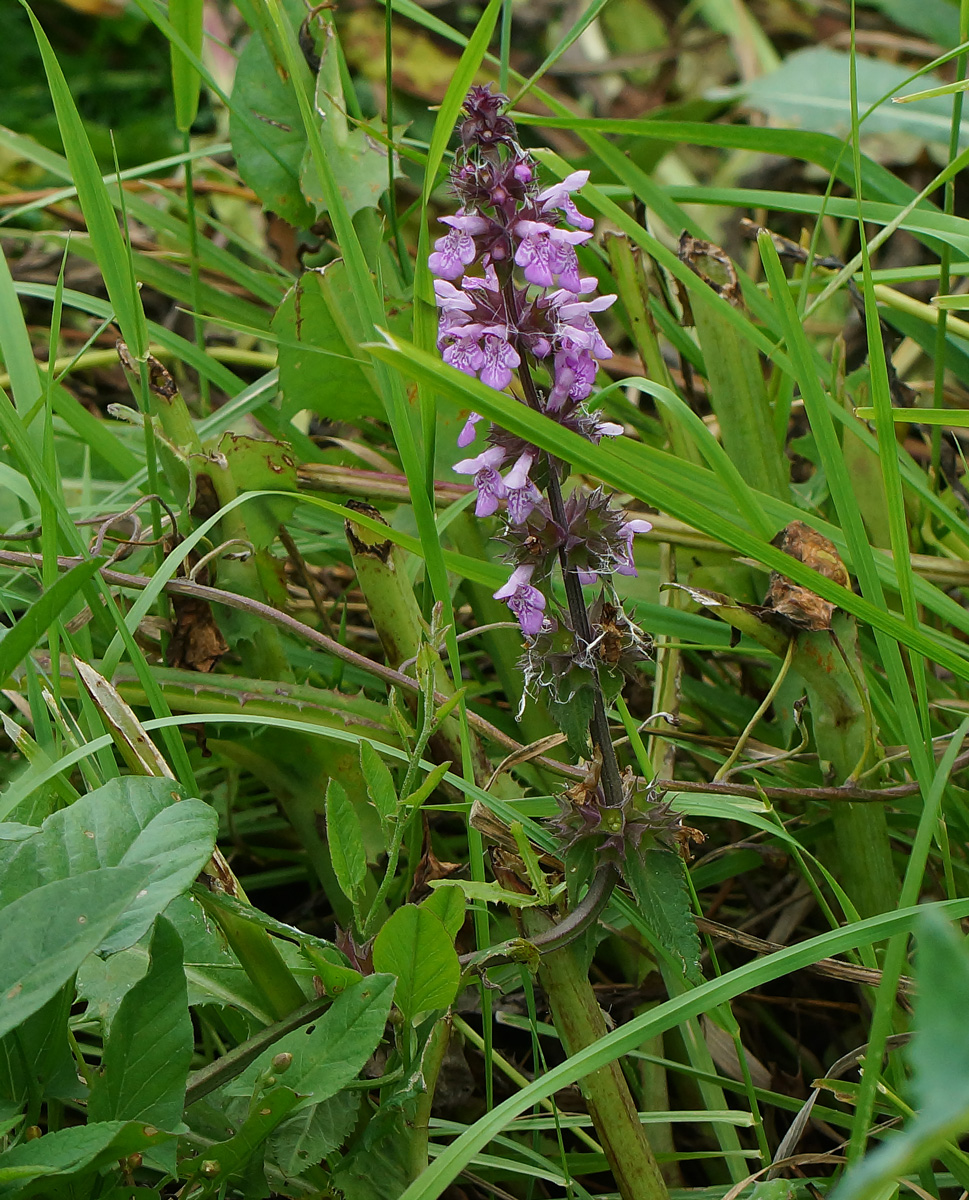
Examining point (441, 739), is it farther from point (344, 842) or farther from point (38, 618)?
point (38, 618)

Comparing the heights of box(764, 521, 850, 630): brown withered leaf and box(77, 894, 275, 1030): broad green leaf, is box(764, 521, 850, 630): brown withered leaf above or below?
above

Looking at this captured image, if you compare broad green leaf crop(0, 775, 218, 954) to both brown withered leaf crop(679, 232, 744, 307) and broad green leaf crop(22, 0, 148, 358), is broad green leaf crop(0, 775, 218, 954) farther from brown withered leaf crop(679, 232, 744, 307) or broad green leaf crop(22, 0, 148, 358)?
brown withered leaf crop(679, 232, 744, 307)

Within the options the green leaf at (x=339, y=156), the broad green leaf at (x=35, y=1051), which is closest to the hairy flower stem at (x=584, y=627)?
the broad green leaf at (x=35, y=1051)

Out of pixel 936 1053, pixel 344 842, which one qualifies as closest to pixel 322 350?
pixel 344 842

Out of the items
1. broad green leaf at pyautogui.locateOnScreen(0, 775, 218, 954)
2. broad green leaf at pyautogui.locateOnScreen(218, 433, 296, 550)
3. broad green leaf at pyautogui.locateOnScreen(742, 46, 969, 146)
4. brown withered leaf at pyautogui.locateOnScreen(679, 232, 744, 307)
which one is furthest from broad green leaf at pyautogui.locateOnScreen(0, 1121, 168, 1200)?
broad green leaf at pyautogui.locateOnScreen(742, 46, 969, 146)

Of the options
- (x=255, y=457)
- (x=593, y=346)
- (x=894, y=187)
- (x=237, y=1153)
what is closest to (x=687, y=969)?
(x=237, y=1153)

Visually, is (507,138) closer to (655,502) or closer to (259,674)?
(655,502)

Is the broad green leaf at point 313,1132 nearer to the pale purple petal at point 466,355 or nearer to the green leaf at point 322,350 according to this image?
the pale purple petal at point 466,355
